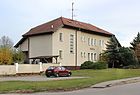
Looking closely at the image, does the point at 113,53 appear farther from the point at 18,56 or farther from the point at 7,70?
the point at 7,70

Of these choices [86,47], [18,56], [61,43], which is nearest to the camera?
[61,43]

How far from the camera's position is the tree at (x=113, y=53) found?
247ft

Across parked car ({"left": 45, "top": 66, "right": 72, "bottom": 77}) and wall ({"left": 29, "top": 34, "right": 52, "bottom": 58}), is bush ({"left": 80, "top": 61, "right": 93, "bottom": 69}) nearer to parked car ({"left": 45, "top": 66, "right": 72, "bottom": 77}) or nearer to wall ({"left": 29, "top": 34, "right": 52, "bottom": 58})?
wall ({"left": 29, "top": 34, "right": 52, "bottom": 58})

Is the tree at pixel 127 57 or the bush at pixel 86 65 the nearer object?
the bush at pixel 86 65

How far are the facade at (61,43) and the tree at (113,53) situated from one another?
359cm

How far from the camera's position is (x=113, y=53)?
75938 millimetres

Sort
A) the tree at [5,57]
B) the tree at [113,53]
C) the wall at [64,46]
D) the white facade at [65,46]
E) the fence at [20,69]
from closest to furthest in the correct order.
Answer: the fence at [20,69]
the wall at [64,46]
the white facade at [65,46]
the tree at [5,57]
the tree at [113,53]

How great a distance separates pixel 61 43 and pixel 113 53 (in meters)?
13.0

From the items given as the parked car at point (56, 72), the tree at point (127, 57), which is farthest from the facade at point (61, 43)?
the parked car at point (56, 72)

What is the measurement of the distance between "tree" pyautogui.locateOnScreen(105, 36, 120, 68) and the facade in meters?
3.59

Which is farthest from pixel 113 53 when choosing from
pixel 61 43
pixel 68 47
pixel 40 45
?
pixel 40 45

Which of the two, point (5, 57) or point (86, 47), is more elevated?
point (86, 47)

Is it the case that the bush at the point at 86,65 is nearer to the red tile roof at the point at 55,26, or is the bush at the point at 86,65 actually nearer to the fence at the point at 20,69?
the red tile roof at the point at 55,26

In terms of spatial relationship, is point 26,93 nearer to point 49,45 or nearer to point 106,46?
point 49,45
